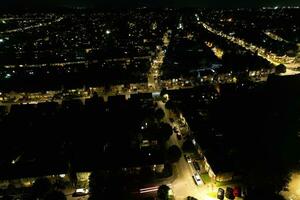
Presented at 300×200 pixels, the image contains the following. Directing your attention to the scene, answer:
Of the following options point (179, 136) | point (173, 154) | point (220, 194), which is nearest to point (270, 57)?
point (179, 136)

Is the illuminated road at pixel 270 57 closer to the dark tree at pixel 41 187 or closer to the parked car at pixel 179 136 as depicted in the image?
the parked car at pixel 179 136

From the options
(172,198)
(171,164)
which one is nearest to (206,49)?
(171,164)

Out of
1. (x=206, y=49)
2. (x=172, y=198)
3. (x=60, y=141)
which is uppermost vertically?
(x=206, y=49)

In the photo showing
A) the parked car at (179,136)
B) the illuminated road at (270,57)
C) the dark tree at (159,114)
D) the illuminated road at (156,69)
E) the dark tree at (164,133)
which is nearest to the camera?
the dark tree at (164,133)

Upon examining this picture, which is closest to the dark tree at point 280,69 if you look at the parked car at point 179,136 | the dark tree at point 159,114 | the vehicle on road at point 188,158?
the dark tree at point 159,114

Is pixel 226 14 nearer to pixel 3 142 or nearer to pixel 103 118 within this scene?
pixel 103 118

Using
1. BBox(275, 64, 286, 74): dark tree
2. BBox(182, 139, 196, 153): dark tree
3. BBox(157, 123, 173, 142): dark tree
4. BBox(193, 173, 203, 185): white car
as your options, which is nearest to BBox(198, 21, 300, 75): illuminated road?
BBox(275, 64, 286, 74): dark tree

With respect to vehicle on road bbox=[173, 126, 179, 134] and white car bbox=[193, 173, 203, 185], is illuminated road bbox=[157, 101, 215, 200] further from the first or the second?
vehicle on road bbox=[173, 126, 179, 134]

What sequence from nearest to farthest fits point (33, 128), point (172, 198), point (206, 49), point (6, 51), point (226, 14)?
point (172, 198), point (33, 128), point (206, 49), point (6, 51), point (226, 14)

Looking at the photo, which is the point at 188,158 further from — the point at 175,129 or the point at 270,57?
the point at 270,57

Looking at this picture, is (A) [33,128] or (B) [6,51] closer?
(A) [33,128]
